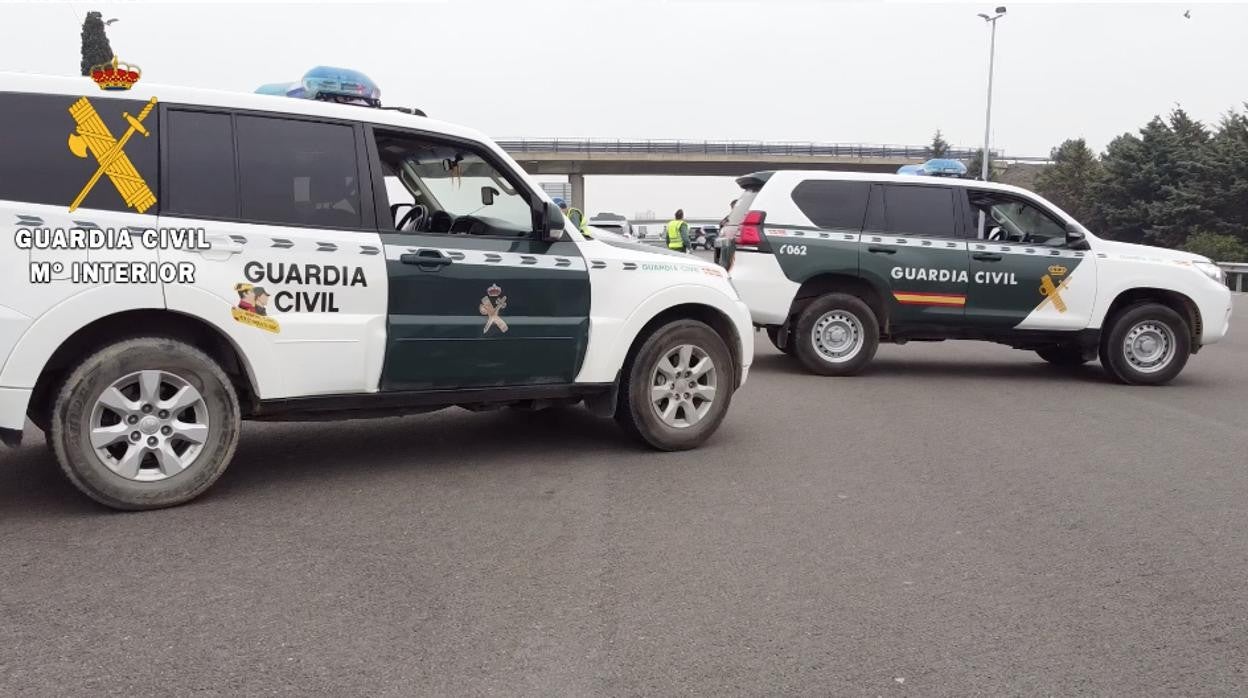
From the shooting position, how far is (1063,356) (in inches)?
460

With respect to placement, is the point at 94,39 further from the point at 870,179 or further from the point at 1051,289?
the point at 1051,289

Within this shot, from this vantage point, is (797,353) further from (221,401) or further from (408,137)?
(221,401)

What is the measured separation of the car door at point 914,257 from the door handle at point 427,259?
5.70 metres

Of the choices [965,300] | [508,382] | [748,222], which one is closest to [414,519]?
[508,382]

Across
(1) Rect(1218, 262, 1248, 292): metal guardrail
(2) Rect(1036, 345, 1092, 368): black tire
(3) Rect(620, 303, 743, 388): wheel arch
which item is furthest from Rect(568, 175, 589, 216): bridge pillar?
(3) Rect(620, 303, 743, 388): wheel arch

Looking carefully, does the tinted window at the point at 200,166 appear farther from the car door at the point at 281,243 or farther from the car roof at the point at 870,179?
the car roof at the point at 870,179

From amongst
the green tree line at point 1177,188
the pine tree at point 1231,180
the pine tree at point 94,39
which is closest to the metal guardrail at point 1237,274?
the green tree line at point 1177,188

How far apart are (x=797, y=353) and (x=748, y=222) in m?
1.40

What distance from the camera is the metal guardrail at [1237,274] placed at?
27.5 m

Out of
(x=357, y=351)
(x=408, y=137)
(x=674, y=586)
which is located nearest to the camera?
(x=674, y=586)

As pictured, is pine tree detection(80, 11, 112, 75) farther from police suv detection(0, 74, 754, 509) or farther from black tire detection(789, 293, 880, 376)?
police suv detection(0, 74, 754, 509)

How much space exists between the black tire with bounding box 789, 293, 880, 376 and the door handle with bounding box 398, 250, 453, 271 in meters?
5.46

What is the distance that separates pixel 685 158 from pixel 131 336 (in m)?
66.9

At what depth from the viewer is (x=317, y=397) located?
5.59 metres
